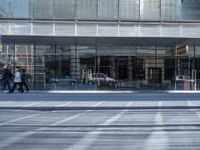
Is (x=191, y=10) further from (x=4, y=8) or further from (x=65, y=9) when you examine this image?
(x=4, y=8)

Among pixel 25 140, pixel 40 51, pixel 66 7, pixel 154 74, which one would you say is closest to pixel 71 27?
pixel 66 7

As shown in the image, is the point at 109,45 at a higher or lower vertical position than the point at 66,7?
lower

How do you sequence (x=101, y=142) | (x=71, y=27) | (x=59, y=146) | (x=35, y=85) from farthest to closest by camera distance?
(x=35, y=85)
(x=71, y=27)
(x=101, y=142)
(x=59, y=146)

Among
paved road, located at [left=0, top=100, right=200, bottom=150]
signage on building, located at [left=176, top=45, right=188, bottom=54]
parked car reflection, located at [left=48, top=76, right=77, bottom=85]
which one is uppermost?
signage on building, located at [left=176, top=45, right=188, bottom=54]

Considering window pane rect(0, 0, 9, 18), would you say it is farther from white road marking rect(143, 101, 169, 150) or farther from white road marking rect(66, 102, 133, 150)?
white road marking rect(143, 101, 169, 150)

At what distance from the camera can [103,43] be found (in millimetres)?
38406

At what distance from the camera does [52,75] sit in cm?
3850

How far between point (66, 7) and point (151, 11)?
5.81 m

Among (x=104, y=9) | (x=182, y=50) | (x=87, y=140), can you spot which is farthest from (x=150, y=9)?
(x=87, y=140)

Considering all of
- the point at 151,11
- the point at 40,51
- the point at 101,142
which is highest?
the point at 151,11

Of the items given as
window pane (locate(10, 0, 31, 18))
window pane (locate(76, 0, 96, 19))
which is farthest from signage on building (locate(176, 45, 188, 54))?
window pane (locate(10, 0, 31, 18))

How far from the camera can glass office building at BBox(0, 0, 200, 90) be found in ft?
114

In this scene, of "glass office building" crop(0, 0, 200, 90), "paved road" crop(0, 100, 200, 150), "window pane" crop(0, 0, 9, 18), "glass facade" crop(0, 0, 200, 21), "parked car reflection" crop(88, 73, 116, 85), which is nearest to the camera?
"paved road" crop(0, 100, 200, 150)

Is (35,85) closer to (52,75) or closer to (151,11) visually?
(52,75)
